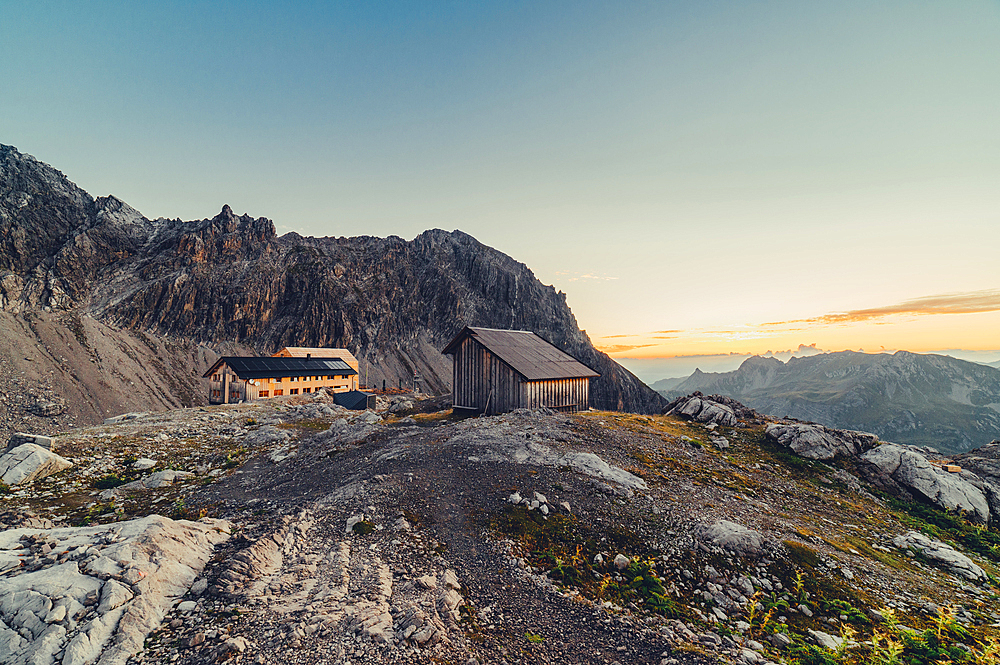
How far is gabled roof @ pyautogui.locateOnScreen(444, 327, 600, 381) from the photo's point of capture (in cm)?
3544

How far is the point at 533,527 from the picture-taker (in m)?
13.3

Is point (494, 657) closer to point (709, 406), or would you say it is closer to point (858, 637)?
point (858, 637)

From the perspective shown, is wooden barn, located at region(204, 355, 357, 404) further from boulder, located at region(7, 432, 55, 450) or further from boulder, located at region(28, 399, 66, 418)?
boulder, located at region(7, 432, 55, 450)

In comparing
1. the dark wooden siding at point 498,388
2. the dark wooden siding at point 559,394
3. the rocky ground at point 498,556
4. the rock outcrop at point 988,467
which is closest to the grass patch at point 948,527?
the rocky ground at point 498,556

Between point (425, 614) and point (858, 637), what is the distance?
10.3 m

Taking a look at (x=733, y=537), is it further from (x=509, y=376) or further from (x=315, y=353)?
(x=315, y=353)

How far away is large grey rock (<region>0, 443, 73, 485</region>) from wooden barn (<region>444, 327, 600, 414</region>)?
1033 inches

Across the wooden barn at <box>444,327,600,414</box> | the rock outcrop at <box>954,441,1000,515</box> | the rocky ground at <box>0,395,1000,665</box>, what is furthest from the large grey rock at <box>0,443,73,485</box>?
the rock outcrop at <box>954,441,1000,515</box>

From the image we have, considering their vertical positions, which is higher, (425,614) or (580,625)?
(425,614)

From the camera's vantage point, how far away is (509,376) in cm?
3466

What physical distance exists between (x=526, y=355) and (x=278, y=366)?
5871cm

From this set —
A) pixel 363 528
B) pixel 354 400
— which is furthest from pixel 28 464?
pixel 354 400

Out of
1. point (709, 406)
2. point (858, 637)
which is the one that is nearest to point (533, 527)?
point (858, 637)

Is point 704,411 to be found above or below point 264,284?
below
